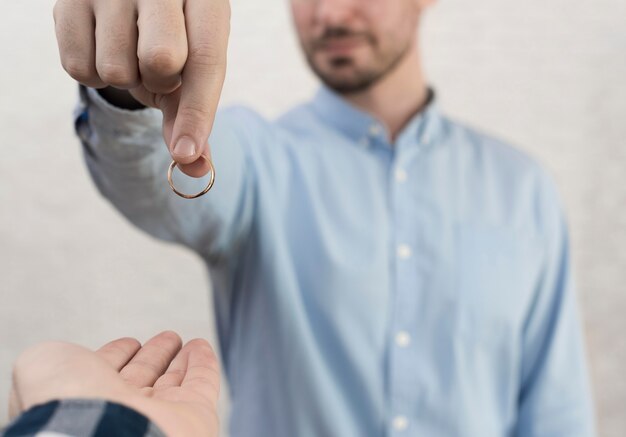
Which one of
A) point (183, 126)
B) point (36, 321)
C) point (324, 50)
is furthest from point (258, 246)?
point (183, 126)

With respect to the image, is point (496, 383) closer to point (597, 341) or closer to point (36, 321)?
point (597, 341)

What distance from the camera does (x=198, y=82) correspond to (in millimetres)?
280

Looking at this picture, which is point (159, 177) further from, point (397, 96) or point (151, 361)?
point (397, 96)

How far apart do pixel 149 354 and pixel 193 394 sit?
0.04 meters

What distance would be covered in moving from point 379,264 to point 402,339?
0.25ft

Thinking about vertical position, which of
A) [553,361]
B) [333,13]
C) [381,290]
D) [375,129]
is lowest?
[553,361]

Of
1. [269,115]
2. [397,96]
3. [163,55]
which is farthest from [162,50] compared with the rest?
[269,115]

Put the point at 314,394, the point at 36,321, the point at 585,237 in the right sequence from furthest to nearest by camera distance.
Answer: the point at 585,237 < the point at 36,321 < the point at 314,394

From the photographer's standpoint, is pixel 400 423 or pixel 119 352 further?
pixel 400 423

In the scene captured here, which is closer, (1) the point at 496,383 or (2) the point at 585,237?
(1) the point at 496,383

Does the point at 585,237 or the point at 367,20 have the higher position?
the point at 367,20

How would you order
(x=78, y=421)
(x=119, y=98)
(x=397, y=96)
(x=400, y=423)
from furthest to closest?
(x=397, y=96) → (x=400, y=423) → (x=119, y=98) → (x=78, y=421)

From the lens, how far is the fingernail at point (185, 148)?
0.28 metres

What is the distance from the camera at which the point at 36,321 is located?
997 mm
